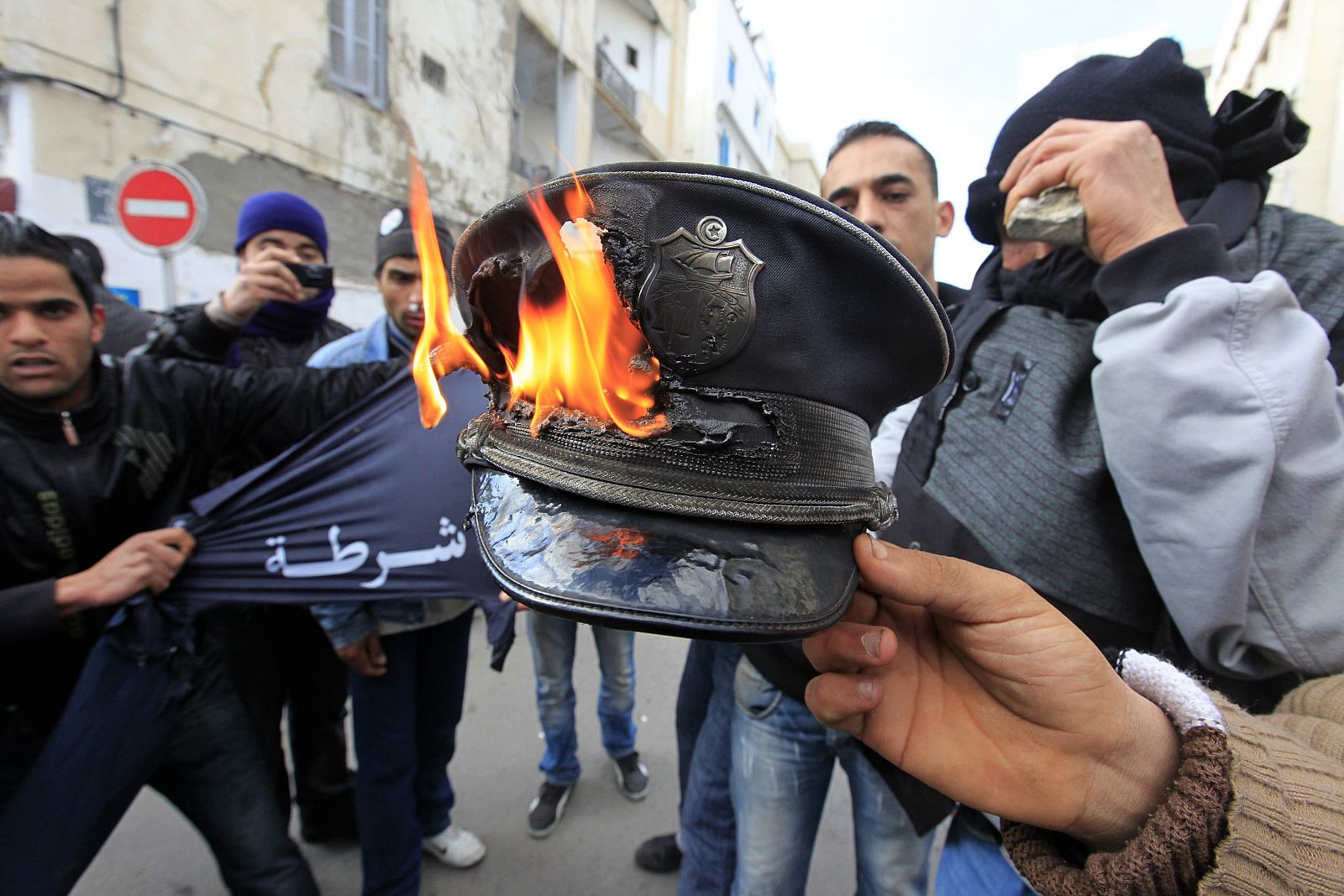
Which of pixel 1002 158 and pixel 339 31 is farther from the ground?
pixel 339 31

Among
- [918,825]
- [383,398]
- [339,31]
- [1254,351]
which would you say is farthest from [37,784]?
[339,31]

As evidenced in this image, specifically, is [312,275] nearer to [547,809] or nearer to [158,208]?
[158,208]

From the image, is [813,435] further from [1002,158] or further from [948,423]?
[1002,158]

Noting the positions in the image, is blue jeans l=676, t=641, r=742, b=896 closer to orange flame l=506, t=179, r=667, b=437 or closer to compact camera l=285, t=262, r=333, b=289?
orange flame l=506, t=179, r=667, b=437

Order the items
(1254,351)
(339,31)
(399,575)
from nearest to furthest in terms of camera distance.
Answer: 1. (1254,351)
2. (399,575)
3. (339,31)

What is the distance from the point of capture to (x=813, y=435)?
933 millimetres

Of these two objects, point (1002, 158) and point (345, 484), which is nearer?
point (1002, 158)

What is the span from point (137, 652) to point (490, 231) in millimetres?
1677

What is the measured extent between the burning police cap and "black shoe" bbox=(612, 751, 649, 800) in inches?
102

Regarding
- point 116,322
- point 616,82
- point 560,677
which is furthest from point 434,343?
point 616,82

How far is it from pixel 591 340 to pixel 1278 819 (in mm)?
1199

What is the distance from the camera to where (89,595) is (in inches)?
63.7

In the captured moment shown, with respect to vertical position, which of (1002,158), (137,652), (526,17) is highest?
(526,17)

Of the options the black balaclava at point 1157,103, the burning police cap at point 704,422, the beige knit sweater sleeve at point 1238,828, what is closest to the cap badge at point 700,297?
the burning police cap at point 704,422
